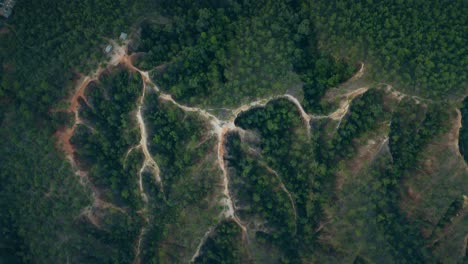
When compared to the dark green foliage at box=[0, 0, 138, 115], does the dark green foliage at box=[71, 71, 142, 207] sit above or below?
below

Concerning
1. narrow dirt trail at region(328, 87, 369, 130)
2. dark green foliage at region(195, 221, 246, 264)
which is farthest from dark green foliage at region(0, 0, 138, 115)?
narrow dirt trail at region(328, 87, 369, 130)

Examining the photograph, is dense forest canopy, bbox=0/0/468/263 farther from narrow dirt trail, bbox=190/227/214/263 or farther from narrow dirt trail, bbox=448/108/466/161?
narrow dirt trail, bbox=448/108/466/161

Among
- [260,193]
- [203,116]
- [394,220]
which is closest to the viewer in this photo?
[203,116]

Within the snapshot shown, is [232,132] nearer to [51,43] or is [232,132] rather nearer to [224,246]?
[224,246]

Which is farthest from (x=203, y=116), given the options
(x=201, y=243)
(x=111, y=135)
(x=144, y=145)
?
(x=201, y=243)

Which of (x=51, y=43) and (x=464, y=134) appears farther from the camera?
(x=464, y=134)
